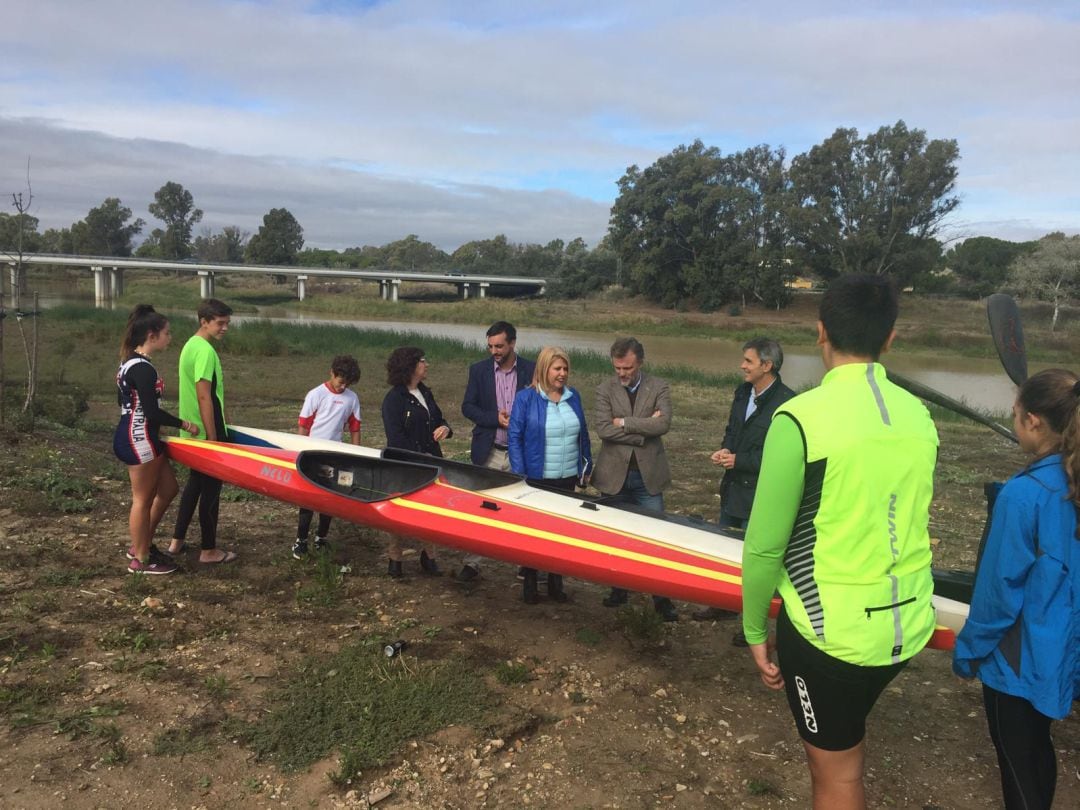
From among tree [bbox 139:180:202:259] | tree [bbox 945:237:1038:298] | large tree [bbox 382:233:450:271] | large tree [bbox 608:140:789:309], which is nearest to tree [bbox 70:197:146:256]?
tree [bbox 139:180:202:259]

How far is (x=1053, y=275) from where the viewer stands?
46812 mm

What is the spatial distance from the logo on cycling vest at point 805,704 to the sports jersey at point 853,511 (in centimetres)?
14

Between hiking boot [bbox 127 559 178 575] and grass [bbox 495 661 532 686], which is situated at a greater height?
hiking boot [bbox 127 559 178 575]

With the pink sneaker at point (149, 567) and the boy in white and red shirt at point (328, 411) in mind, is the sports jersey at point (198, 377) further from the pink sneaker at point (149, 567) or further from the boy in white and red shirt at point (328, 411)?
the pink sneaker at point (149, 567)

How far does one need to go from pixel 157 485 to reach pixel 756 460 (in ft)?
12.8

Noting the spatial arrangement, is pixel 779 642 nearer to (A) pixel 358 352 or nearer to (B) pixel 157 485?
(B) pixel 157 485

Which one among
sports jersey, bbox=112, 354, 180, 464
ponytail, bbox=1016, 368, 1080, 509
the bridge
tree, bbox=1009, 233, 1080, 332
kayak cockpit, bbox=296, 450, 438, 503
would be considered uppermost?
tree, bbox=1009, 233, 1080, 332

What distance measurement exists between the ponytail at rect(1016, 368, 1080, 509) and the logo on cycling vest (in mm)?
1052

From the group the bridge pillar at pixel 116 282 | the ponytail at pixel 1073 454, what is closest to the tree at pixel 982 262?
the ponytail at pixel 1073 454

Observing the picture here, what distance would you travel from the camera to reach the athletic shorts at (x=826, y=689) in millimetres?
1920

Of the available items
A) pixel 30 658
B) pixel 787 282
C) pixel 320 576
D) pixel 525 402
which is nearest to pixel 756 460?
pixel 525 402

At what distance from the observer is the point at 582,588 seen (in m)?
5.38

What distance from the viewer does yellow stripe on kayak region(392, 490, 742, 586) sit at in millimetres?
4039

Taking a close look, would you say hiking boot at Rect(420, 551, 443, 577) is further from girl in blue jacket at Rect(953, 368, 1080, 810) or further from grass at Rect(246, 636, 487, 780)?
girl in blue jacket at Rect(953, 368, 1080, 810)
